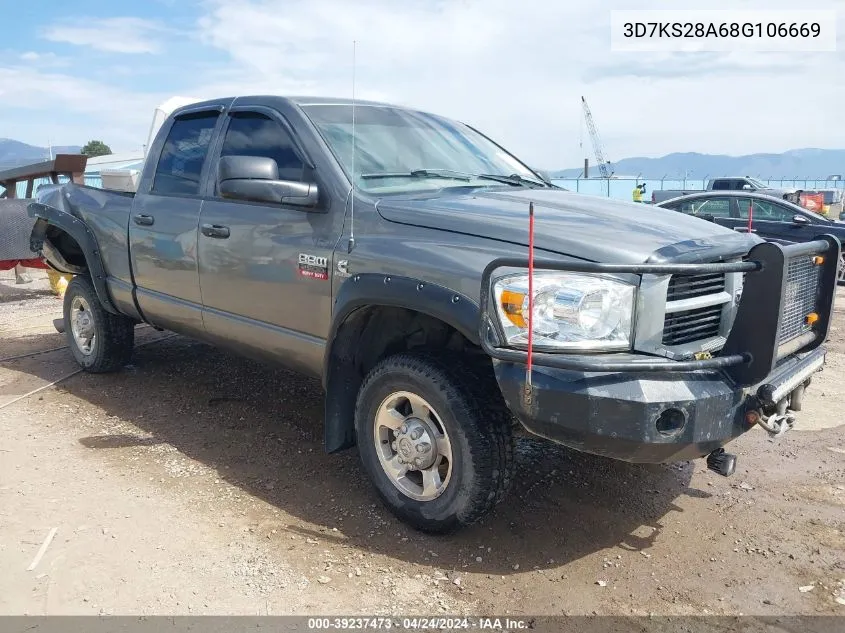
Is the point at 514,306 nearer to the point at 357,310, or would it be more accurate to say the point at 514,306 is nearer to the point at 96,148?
the point at 357,310

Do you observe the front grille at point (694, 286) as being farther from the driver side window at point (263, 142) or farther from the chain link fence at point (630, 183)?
the chain link fence at point (630, 183)

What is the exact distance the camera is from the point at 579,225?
9.97 ft

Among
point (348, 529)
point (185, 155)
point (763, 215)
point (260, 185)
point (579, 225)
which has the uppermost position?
point (185, 155)

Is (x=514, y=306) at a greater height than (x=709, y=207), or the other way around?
(x=709, y=207)

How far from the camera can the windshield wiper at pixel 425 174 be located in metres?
3.72

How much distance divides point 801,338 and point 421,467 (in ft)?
6.16

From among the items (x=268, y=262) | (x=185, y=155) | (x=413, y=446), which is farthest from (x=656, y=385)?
(x=185, y=155)

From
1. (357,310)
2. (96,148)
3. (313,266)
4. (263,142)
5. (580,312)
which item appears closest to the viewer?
(580,312)

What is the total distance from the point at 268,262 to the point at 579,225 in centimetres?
171

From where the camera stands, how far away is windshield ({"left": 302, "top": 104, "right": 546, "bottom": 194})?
12.2 ft

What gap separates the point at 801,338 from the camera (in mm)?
3393

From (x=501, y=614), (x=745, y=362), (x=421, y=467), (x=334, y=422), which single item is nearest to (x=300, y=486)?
(x=334, y=422)

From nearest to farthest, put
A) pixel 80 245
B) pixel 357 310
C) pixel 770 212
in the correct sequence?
pixel 357 310, pixel 80 245, pixel 770 212

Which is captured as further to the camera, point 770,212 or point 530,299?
point 770,212
